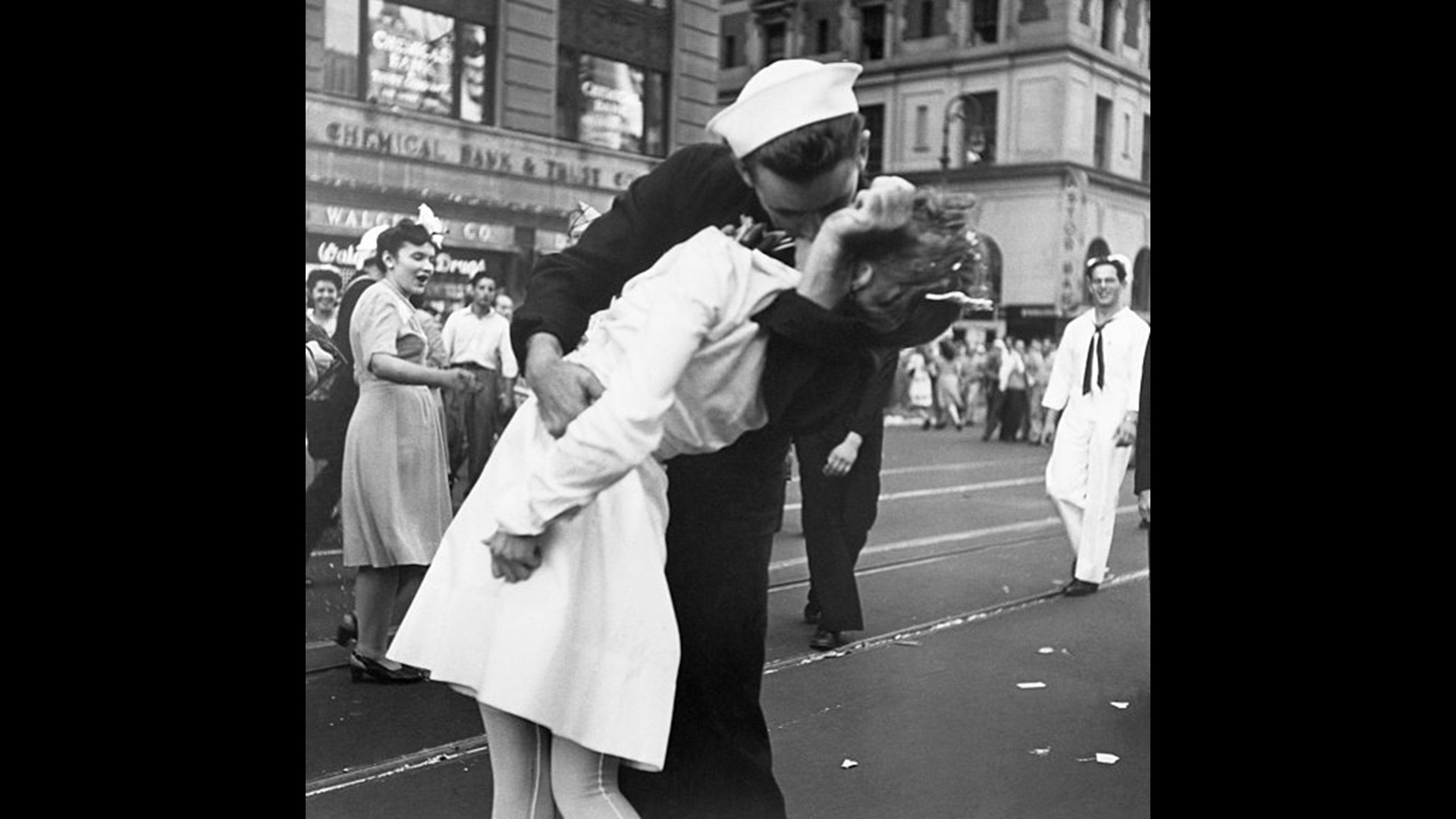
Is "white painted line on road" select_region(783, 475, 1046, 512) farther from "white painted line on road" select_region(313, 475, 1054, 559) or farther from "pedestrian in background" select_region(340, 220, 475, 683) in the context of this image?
Answer: "pedestrian in background" select_region(340, 220, 475, 683)

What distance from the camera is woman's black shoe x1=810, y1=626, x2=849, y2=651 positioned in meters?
3.68

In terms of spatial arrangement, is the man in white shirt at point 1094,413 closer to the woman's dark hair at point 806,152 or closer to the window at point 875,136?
the window at point 875,136

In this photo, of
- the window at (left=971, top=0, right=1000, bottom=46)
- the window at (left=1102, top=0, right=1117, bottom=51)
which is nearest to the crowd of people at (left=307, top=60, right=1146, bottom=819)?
the window at (left=971, top=0, right=1000, bottom=46)

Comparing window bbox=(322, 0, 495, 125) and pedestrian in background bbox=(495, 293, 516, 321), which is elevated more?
window bbox=(322, 0, 495, 125)

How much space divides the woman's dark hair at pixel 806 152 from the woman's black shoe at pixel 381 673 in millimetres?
1508

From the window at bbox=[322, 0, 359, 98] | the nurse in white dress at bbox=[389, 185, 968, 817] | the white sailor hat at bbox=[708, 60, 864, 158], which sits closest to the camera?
the nurse in white dress at bbox=[389, 185, 968, 817]

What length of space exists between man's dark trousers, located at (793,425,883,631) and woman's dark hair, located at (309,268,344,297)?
1.24 meters

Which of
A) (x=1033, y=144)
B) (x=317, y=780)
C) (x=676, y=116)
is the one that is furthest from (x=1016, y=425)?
(x=317, y=780)

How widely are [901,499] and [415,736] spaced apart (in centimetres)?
136

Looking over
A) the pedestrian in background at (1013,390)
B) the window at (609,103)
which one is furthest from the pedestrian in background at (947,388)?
the window at (609,103)

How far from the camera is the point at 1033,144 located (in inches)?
150

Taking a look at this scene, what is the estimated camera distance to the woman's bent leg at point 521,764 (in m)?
3.36

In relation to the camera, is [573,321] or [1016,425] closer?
[573,321]
